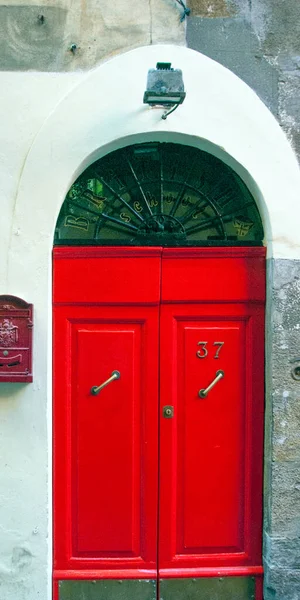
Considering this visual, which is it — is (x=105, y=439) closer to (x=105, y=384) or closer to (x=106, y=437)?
(x=106, y=437)

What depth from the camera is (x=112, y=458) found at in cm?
400

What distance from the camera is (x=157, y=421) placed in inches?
157

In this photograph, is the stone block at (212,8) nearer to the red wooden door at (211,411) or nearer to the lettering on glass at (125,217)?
the lettering on glass at (125,217)

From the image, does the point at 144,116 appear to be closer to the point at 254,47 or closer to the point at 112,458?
the point at 254,47

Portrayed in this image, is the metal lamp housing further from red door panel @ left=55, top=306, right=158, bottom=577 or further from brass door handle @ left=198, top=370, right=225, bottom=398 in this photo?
brass door handle @ left=198, top=370, right=225, bottom=398

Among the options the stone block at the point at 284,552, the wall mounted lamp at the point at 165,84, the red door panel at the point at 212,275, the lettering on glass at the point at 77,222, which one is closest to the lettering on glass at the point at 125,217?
the lettering on glass at the point at 77,222

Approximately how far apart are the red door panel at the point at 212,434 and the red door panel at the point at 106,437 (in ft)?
0.56

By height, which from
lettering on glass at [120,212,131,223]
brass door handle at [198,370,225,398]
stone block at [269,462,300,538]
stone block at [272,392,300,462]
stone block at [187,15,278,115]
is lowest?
stone block at [269,462,300,538]

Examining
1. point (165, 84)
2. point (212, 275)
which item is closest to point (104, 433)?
point (212, 275)

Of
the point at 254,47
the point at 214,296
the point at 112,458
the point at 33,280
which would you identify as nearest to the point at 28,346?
the point at 33,280

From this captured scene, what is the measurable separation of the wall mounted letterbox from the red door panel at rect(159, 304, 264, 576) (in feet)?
3.23

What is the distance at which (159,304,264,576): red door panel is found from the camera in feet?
13.2

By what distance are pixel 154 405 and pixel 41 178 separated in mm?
1821

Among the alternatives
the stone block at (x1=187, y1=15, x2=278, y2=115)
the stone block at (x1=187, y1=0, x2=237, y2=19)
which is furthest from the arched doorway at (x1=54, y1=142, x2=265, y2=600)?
the stone block at (x1=187, y1=0, x2=237, y2=19)
